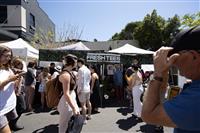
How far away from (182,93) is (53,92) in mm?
3722

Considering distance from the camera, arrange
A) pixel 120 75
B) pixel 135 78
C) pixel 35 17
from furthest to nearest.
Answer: pixel 35 17
pixel 120 75
pixel 135 78

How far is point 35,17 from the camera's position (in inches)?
1419

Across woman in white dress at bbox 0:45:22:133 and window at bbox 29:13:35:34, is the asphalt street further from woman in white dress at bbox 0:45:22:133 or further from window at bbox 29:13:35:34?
window at bbox 29:13:35:34

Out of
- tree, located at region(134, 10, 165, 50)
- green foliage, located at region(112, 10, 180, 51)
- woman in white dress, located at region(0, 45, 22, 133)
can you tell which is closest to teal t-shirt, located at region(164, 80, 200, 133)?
woman in white dress, located at region(0, 45, 22, 133)

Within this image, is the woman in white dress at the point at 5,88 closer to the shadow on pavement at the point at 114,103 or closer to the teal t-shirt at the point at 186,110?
the teal t-shirt at the point at 186,110

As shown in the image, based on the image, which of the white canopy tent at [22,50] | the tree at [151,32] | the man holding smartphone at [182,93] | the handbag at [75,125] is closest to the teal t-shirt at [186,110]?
the man holding smartphone at [182,93]

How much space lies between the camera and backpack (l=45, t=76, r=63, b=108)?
5.00 metres

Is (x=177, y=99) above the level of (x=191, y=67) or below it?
below

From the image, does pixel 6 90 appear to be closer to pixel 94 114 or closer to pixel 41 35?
pixel 94 114

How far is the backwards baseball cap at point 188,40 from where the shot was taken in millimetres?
1440

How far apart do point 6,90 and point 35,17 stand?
33135 millimetres

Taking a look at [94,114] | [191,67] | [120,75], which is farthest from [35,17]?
[191,67]

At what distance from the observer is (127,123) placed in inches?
352

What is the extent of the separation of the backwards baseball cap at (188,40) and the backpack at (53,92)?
371 centimetres
